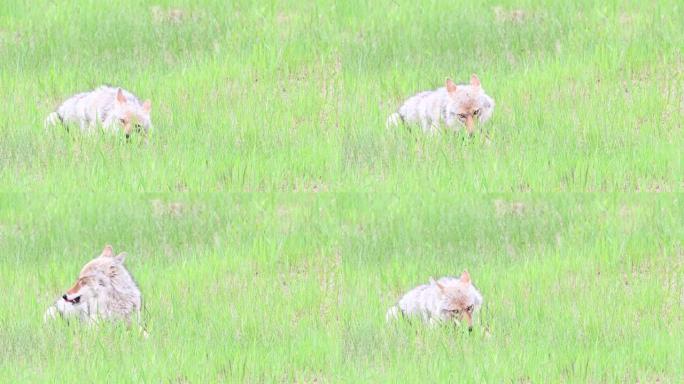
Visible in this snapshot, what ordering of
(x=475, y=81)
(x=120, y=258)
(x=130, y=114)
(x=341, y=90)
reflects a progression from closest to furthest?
(x=120, y=258) → (x=130, y=114) → (x=475, y=81) → (x=341, y=90)

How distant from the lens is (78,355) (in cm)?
1219

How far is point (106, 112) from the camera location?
13.9 metres

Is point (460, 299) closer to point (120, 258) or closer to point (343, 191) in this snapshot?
point (343, 191)

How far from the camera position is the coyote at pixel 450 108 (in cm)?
1380

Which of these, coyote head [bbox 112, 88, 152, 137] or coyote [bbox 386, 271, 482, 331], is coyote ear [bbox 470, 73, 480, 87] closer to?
coyote [bbox 386, 271, 482, 331]

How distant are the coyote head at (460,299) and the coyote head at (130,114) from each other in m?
3.25

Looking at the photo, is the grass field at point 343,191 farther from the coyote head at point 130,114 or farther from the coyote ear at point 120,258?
the coyote ear at point 120,258

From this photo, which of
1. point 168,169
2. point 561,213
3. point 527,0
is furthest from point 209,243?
point 527,0

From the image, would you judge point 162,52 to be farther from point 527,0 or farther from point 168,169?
point 527,0

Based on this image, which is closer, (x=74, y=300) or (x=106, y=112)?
(x=74, y=300)

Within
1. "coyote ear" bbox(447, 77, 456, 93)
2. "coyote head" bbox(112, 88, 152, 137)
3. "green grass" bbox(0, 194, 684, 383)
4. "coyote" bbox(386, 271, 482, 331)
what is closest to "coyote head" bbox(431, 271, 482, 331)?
"coyote" bbox(386, 271, 482, 331)

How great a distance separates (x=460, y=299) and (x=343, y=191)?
1.51 m

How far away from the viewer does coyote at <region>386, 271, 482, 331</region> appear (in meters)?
13.0

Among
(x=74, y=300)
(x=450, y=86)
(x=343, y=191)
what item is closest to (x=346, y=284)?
(x=343, y=191)
